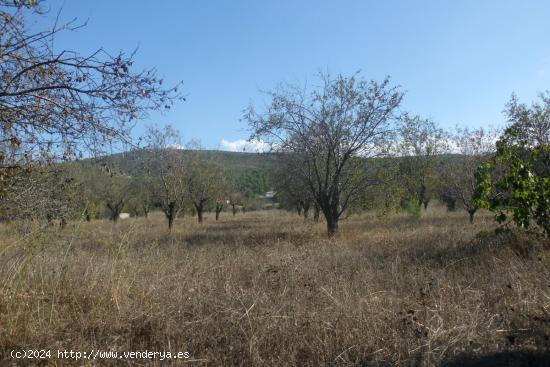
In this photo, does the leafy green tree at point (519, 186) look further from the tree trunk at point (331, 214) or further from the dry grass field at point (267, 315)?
the tree trunk at point (331, 214)

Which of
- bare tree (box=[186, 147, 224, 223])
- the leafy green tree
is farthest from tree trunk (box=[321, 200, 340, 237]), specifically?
bare tree (box=[186, 147, 224, 223])

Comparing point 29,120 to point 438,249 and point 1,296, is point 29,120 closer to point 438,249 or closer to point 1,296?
point 1,296

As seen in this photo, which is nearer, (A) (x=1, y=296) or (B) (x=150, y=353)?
(B) (x=150, y=353)

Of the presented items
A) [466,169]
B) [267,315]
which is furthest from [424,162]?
[267,315]

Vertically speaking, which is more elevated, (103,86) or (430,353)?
(103,86)

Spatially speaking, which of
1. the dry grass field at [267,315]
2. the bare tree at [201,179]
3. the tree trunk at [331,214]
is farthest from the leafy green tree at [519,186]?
the bare tree at [201,179]

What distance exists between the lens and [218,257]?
7.39 metres

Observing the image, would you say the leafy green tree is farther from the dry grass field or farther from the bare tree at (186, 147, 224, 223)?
the bare tree at (186, 147, 224, 223)

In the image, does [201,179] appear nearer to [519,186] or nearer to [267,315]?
[519,186]

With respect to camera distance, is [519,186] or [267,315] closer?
[267,315]

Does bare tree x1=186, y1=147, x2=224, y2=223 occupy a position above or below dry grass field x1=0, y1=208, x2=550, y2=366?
above

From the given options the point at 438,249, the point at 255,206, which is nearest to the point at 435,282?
the point at 438,249

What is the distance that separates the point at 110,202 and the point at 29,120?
111 feet

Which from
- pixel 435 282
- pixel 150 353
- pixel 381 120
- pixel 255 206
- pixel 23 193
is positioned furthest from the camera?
pixel 255 206
